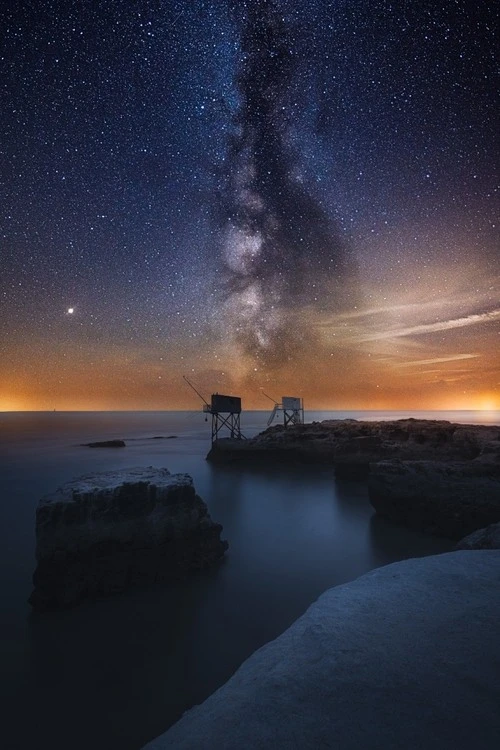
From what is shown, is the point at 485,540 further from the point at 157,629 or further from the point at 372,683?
the point at 157,629

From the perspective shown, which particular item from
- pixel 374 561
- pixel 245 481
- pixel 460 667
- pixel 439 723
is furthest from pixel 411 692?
pixel 245 481

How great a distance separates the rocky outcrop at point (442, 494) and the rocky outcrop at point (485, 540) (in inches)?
239

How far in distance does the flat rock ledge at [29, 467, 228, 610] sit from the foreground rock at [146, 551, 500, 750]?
6749 mm

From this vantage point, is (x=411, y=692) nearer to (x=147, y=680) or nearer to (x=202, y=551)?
(x=147, y=680)

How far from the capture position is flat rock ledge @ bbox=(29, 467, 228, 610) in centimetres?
917

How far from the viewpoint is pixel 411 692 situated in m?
3.13

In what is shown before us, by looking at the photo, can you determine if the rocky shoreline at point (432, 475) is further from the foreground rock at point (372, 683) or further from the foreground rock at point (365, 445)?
the foreground rock at point (372, 683)

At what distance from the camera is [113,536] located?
31.8 ft

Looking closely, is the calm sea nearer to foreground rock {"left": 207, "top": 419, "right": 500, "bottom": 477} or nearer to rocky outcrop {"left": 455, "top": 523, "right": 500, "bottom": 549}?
rocky outcrop {"left": 455, "top": 523, "right": 500, "bottom": 549}

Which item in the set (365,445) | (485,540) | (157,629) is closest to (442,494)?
(485,540)

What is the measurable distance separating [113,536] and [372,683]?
8.42 metres

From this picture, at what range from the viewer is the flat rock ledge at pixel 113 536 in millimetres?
9172

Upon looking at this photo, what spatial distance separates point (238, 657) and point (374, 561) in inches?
287

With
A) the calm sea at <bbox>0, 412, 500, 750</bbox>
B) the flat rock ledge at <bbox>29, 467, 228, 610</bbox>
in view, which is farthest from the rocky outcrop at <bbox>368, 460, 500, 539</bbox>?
the flat rock ledge at <bbox>29, 467, 228, 610</bbox>
